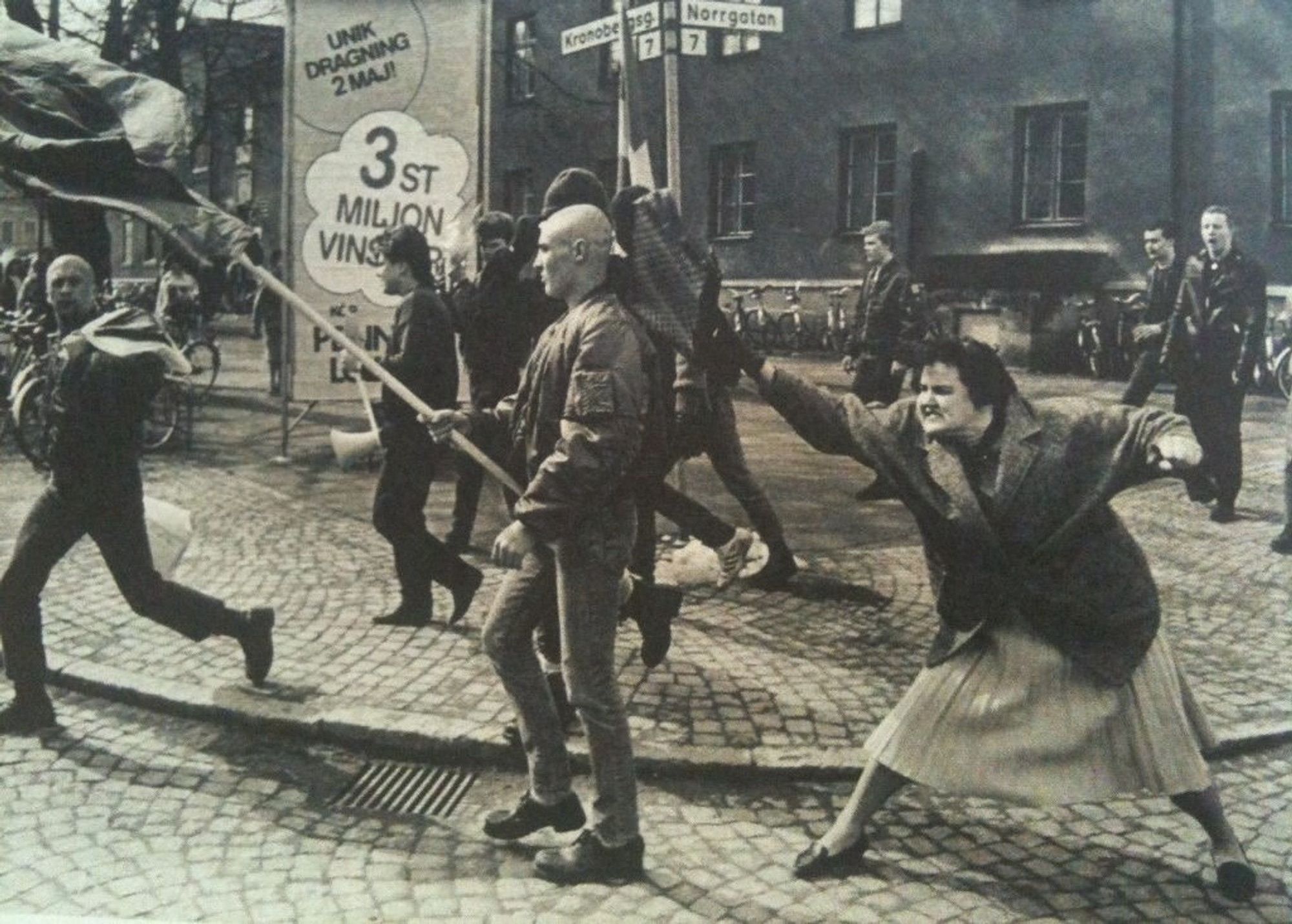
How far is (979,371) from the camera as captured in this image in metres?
3.33

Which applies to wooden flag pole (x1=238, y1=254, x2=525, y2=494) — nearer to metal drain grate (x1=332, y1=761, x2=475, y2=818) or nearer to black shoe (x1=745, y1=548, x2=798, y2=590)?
metal drain grate (x1=332, y1=761, x2=475, y2=818)

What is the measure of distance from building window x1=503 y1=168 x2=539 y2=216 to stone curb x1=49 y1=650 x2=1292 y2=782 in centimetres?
313

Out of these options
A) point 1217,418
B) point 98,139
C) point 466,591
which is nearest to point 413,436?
point 466,591

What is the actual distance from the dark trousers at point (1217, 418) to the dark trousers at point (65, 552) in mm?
3492

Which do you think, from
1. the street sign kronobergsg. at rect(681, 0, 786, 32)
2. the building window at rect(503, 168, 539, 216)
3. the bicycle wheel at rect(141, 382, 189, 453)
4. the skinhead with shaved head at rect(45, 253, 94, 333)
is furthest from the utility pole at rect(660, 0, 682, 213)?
the bicycle wheel at rect(141, 382, 189, 453)

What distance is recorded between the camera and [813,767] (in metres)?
4.20

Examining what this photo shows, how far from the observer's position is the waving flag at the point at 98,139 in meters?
4.36

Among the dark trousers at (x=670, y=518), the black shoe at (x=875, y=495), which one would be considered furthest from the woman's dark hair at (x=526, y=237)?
the black shoe at (x=875, y=495)

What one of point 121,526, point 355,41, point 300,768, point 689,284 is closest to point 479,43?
point 355,41

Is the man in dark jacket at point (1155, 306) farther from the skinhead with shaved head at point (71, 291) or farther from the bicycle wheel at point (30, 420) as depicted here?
the bicycle wheel at point (30, 420)

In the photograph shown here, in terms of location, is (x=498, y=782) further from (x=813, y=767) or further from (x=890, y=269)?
(x=890, y=269)

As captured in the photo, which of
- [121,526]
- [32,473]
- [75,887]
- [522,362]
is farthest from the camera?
[32,473]

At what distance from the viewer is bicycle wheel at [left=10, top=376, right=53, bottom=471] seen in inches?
324

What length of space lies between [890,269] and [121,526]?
117 inches
